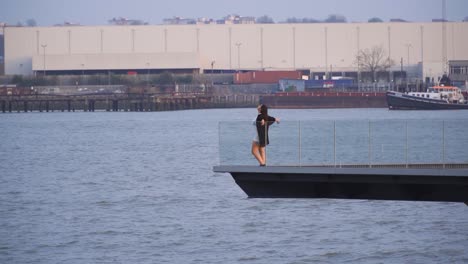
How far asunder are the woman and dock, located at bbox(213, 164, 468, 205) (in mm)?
610

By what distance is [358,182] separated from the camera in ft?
81.8

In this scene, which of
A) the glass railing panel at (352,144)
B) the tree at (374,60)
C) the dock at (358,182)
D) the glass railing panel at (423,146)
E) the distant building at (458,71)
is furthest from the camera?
the tree at (374,60)

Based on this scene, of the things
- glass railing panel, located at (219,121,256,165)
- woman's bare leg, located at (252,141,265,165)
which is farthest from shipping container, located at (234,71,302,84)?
woman's bare leg, located at (252,141,265,165)

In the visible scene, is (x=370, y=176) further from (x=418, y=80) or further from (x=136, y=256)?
(x=418, y=80)

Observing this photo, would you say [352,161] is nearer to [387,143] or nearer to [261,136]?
[387,143]

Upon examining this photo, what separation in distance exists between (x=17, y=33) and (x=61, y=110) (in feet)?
77.9

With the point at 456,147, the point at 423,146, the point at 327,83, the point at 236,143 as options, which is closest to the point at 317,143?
the point at 236,143

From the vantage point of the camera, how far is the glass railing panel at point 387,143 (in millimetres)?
26047

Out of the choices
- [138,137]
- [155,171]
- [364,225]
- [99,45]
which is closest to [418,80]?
[99,45]

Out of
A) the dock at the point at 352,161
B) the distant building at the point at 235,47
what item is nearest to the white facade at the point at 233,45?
the distant building at the point at 235,47

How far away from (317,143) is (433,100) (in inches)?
3981

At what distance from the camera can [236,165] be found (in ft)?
84.9

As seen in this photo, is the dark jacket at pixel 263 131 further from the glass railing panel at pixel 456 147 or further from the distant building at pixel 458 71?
the distant building at pixel 458 71

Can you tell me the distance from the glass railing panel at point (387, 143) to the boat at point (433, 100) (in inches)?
3944
